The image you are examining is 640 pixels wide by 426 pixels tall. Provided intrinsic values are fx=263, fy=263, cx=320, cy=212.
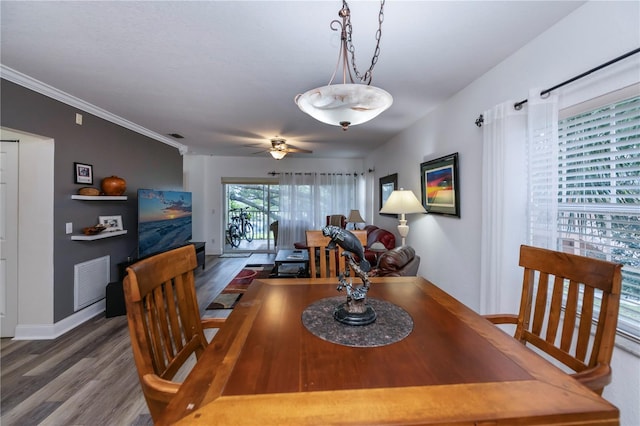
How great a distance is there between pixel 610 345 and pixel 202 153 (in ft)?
21.5

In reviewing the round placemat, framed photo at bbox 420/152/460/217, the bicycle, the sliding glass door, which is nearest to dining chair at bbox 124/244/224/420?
the round placemat

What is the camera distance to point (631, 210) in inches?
52.4

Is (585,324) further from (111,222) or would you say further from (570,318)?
(111,222)

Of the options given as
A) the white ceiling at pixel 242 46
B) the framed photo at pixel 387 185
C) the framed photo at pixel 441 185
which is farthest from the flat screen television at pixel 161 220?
the framed photo at pixel 441 185

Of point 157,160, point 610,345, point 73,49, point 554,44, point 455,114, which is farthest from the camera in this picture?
→ point 157,160

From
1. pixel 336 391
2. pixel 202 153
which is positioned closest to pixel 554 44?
pixel 336 391

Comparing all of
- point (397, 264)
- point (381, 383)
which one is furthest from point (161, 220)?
point (381, 383)

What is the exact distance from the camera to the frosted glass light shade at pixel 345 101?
131 centimetres

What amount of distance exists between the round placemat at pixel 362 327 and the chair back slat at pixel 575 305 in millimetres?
613

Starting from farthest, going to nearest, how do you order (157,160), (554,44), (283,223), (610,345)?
(283,223) → (157,160) → (554,44) → (610,345)

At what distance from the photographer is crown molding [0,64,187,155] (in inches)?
88.0

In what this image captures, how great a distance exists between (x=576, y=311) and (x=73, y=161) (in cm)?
427

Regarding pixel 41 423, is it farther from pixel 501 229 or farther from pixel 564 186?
pixel 564 186

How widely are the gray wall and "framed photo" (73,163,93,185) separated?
5cm
